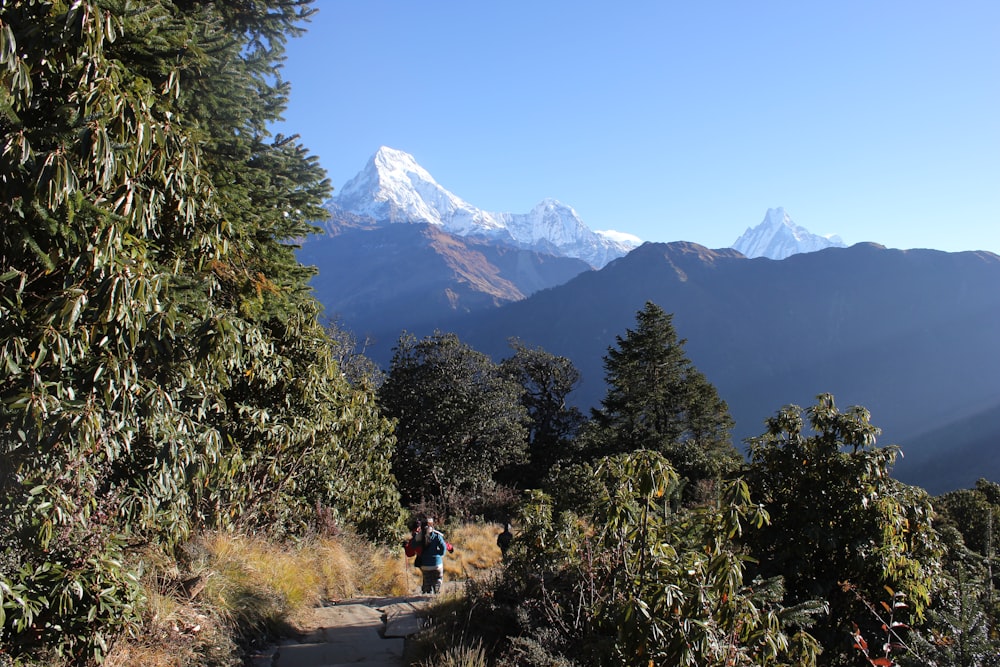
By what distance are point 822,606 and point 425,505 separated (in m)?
18.8

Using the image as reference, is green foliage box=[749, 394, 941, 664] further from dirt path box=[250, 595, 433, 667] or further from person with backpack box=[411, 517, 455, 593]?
person with backpack box=[411, 517, 455, 593]

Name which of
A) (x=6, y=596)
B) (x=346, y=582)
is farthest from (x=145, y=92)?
(x=346, y=582)

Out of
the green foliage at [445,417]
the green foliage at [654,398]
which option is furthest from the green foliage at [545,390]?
the green foliage at [445,417]

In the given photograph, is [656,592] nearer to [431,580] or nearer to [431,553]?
[431,553]

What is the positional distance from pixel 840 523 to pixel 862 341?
651 feet

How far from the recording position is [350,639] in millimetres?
5586

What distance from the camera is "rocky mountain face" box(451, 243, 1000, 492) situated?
450ft

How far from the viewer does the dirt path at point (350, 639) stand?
4973 millimetres

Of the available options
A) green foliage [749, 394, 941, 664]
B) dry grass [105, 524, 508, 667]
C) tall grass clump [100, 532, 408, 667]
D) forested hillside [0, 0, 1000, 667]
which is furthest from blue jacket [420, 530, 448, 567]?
green foliage [749, 394, 941, 664]

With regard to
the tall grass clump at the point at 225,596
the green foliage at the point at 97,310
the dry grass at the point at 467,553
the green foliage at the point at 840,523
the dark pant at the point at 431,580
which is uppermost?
the green foliage at the point at 97,310

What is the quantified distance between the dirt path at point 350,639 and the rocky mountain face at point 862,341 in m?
137

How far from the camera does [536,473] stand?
38.0m

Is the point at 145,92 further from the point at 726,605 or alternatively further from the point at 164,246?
the point at 726,605

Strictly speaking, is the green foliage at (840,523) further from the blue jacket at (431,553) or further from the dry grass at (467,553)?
the dry grass at (467,553)
